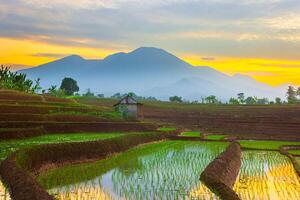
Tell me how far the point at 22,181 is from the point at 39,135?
14.9m

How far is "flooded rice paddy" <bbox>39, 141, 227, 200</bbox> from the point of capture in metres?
13.9

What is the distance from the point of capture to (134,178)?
56.2 feet

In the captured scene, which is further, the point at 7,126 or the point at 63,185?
the point at 7,126

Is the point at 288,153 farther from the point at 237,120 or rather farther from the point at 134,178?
the point at 237,120

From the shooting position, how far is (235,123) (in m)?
54.9

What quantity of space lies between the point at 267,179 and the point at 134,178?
19.2 feet

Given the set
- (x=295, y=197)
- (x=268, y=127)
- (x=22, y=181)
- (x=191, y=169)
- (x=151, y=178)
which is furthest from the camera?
(x=268, y=127)

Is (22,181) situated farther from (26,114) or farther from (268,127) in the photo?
(268,127)

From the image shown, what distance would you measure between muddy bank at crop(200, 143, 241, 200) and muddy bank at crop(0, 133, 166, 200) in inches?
216

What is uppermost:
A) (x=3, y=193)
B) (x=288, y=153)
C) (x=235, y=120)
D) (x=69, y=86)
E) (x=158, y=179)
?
(x=69, y=86)

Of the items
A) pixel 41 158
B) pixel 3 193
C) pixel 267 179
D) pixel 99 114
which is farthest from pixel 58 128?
pixel 3 193

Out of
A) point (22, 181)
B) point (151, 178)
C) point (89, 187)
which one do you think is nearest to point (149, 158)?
point (151, 178)

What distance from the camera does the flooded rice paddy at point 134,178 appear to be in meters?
13.9

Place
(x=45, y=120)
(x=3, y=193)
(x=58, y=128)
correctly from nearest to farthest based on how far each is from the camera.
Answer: (x=3, y=193)
(x=58, y=128)
(x=45, y=120)
